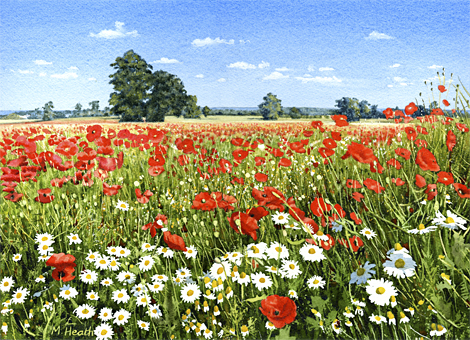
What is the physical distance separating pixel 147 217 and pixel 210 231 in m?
0.54

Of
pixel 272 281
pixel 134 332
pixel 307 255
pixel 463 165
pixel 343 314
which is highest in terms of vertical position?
pixel 463 165

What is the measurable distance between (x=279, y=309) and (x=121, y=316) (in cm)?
80

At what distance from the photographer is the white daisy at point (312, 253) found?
1.62 m

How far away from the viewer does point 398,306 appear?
1.48 metres

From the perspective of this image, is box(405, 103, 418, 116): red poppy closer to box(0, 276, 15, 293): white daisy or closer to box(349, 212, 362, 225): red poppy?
box(349, 212, 362, 225): red poppy

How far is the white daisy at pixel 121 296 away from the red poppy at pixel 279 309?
0.77 metres

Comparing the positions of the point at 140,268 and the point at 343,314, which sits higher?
the point at 140,268

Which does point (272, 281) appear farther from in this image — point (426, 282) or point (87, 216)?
point (87, 216)

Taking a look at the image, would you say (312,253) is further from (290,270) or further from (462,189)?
(462,189)

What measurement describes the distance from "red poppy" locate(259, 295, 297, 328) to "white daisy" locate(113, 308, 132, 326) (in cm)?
72

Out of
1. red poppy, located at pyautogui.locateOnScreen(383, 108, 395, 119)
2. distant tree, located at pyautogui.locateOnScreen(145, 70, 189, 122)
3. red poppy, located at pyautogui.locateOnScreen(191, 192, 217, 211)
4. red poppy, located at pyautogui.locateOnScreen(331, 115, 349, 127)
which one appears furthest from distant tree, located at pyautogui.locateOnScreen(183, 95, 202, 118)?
red poppy, located at pyautogui.locateOnScreen(191, 192, 217, 211)

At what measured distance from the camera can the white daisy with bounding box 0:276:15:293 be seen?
1.70m

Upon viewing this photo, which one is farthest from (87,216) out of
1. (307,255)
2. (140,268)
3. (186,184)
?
(307,255)

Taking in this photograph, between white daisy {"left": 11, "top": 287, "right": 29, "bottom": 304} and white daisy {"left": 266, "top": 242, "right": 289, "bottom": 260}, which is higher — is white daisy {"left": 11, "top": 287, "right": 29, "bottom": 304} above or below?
below
